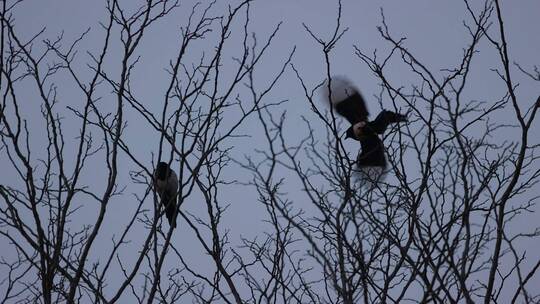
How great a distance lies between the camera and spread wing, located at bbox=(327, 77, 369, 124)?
5.80 m

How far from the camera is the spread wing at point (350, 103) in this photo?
5797mm

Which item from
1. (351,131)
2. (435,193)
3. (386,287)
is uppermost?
(351,131)

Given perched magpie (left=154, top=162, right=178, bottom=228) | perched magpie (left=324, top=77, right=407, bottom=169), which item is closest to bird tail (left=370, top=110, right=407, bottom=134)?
perched magpie (left=324, top=77, right=407, bottom=169)

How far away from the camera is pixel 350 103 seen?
639 centimetres

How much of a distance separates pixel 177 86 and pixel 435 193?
1327mm

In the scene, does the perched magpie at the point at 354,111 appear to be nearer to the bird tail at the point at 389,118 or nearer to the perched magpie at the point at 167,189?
the bird tail at the point at 389,118

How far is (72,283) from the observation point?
2170mm

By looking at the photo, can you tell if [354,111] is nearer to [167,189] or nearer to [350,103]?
[350,103]

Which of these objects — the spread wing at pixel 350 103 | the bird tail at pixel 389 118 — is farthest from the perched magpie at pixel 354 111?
the bird tail at pixel 389 118

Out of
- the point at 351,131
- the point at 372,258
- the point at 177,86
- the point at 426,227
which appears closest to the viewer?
the point at 426,227

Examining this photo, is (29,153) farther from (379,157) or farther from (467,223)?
(379,157)

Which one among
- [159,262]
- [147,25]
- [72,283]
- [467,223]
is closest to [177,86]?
[147,25]

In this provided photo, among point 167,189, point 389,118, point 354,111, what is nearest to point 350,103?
point 354,111

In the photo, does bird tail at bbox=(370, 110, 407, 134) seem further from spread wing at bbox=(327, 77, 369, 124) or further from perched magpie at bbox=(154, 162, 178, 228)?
perched magpie at bbox=(154, 162, 178, 228)
